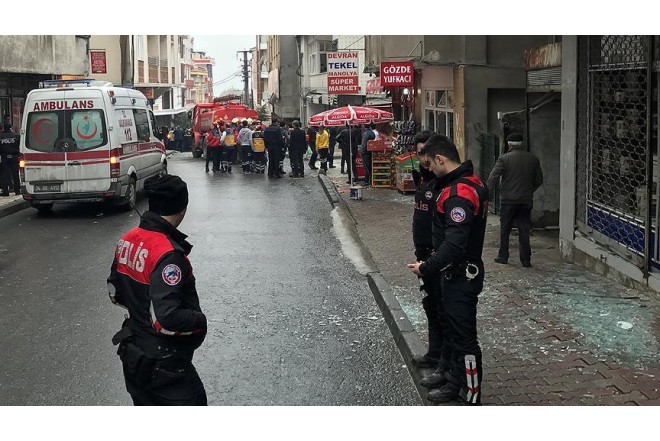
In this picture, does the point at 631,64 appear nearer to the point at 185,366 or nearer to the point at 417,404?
the point at 417,404

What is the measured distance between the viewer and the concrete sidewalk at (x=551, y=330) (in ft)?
19.4

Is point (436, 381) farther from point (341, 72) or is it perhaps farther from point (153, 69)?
point (153, 69)

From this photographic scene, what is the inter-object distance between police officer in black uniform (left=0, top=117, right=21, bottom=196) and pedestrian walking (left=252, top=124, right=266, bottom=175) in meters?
7.51

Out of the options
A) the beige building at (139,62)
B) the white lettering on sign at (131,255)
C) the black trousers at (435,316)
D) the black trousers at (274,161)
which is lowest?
the black trousers at (435,316)

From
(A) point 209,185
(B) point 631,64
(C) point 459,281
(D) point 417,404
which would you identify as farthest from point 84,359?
(A) point 209,185

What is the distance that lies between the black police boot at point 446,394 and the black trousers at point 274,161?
18363mm

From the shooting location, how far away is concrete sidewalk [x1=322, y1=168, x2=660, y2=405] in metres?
5.90

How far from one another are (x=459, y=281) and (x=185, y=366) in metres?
1.92

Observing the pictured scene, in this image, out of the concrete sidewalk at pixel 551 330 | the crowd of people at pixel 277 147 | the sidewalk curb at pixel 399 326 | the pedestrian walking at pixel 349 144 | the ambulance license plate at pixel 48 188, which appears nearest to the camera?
the concrete sidewalk at pixel 551 330

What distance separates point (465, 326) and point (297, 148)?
19194mm

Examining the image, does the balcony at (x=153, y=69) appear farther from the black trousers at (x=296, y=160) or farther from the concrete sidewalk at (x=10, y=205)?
the concrete sidewalk at (x=10, y=205)

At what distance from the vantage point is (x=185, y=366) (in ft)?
14.2

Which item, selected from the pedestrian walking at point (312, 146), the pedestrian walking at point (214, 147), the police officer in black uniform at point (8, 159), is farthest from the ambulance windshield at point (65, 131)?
the pedestrian walking at point (312, 146)

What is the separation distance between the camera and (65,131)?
52.2ft
